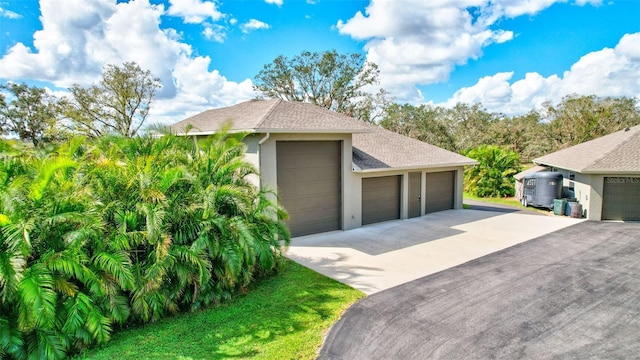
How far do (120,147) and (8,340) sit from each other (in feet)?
15.7

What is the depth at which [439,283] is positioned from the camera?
8.62 m

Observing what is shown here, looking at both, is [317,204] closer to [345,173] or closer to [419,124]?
[345,173]

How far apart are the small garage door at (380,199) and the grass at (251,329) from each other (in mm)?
6875

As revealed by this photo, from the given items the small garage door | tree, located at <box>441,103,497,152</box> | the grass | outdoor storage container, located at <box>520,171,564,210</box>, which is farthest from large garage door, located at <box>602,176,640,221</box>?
tree, located at <box>441,103,497,152</box>

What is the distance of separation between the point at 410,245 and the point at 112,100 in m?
29.6

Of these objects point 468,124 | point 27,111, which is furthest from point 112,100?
point 468,124

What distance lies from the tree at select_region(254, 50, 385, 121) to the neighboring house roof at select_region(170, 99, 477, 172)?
2137 cm

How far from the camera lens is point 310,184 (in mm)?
13328

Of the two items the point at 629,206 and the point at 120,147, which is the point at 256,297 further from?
the point at 629,206

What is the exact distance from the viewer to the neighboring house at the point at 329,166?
40.1ft

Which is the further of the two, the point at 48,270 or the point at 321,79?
the point at 321,79

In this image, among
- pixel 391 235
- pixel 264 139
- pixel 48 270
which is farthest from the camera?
pixel 391 235

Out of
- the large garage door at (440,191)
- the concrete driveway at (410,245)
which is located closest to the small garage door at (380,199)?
the concrete driveway at (410,245)

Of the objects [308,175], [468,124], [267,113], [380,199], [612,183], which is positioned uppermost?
[468,124]
